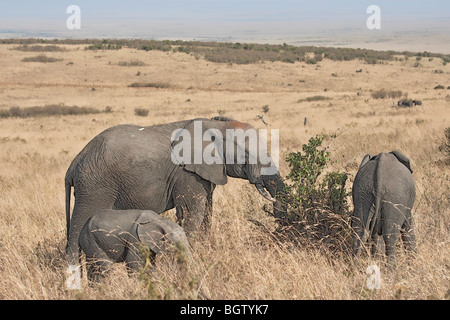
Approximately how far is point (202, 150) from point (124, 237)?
160cm

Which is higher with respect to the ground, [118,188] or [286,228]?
[118,188]

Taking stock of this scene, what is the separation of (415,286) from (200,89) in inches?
1576

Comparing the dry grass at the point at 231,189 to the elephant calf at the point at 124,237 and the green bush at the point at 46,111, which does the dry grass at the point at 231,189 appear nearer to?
the elephant calf at the point at 124,237

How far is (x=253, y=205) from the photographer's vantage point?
8.06 m

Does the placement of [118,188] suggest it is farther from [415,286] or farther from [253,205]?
[415,286]

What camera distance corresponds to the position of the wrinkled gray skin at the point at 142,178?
20.5ft

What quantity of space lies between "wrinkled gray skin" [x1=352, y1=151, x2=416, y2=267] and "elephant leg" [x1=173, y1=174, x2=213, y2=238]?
5.84 feet

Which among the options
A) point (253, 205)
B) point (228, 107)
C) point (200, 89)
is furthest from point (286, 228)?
point (200, 89)

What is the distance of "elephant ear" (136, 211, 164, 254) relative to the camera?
543cm

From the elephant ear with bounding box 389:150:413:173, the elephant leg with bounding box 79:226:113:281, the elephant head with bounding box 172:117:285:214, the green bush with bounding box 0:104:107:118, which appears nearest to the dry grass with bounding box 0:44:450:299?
the elephant leg with bounding box 79:226:113:281

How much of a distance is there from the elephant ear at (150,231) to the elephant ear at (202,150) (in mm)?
1106

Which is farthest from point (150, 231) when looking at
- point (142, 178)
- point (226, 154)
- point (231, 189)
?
point (231, 189)

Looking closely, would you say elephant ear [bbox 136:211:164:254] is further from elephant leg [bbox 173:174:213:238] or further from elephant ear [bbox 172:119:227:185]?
elephant ear [bbox 172:119:227:185]

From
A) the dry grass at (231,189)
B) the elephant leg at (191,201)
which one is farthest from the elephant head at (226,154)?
the dry grass at (231,189)
